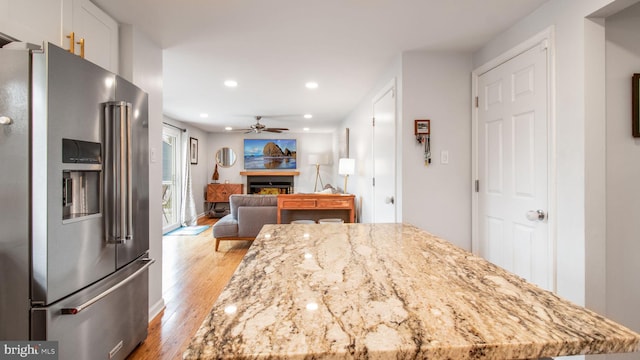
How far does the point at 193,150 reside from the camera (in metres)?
6.88

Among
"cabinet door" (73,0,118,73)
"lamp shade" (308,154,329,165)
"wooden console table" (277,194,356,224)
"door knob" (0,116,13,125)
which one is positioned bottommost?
"wooden console table" (277,194,356,224)

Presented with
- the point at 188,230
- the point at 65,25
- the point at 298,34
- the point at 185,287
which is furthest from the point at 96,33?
the point at 188,230

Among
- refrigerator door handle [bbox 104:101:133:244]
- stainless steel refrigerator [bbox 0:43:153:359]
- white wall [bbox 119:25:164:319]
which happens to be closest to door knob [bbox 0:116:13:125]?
stainless steel refrigerator [bbox 0:43:153:359]

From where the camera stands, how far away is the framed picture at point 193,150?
22.0 ft

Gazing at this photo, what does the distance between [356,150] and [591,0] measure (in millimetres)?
3526

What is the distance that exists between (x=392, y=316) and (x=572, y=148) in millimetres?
1774

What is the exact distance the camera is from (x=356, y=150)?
16.4 ft

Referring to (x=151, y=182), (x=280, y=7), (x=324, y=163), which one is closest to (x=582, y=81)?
(x=280, y=7)

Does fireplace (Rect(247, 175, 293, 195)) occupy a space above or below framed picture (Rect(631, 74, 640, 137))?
below

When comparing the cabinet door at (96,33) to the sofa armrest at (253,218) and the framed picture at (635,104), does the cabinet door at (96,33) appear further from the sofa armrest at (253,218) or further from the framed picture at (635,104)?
the framed picture at (635,104)

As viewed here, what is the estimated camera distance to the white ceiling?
6.48 ft

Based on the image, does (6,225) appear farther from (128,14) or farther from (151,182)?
(128,14)

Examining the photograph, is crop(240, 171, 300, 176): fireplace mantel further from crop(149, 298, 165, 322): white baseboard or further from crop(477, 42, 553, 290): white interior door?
crop(477, 42, 553, 290): white interior door

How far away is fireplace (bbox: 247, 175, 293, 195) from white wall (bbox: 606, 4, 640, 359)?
6.77 meters
